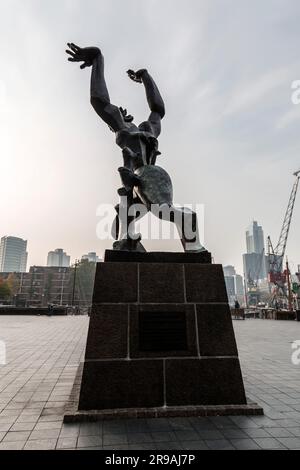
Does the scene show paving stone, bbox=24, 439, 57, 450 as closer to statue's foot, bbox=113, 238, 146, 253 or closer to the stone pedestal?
the stone pedestal

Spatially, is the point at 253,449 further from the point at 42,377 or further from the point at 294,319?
the point at 294,319

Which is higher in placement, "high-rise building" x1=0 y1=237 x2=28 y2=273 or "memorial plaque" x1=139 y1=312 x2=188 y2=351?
"high-rise building" x1=0 y1=237 x2=28 y2=273

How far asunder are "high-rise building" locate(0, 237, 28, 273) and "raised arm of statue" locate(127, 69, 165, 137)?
196519 millimetres

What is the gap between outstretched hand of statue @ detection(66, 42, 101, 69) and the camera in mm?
6172

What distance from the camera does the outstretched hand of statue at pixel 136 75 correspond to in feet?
22.5

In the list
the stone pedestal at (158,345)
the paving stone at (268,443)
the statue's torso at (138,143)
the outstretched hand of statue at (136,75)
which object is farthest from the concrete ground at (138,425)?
the outstretched hand of statue at (136,75)

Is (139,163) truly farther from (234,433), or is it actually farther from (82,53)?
(234,433)

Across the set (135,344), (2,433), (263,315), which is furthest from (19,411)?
(263,315)

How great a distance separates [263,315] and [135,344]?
3103cm

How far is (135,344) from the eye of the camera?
14.7 ft

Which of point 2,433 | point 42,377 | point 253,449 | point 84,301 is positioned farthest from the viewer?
point 84,301

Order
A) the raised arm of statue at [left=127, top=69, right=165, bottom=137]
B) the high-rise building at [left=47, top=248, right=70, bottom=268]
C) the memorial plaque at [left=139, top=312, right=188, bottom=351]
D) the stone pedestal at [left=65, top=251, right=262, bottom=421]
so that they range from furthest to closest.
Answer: the high-rise building at [left=47, top=248, right=70, bottom=268] → the raised arm of statue at [left=127, top=69, right=165, bottom=137] → the memorial plaque at [left=139, top=312, right=188, bottom=351] → the stone pedestal at [left=65, top=251, right=262, bottom=421]

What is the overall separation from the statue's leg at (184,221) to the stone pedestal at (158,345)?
2.08 feet

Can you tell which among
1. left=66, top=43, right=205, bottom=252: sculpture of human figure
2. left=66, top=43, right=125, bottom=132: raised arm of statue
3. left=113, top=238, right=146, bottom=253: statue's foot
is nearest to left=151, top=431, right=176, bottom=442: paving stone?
left=113, top=238, right=146, bottom=253: statue's foot
